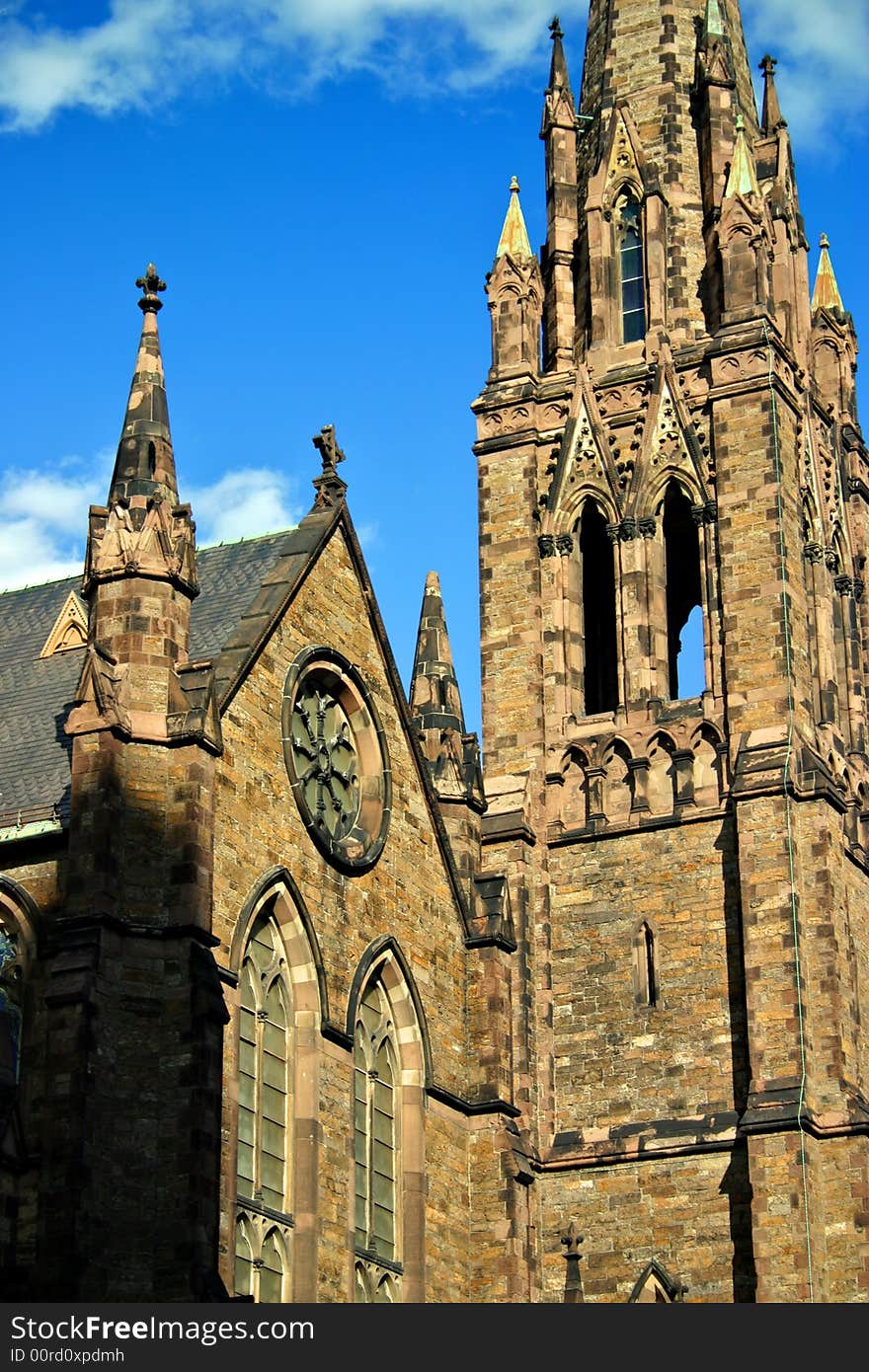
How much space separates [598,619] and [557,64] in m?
10.1

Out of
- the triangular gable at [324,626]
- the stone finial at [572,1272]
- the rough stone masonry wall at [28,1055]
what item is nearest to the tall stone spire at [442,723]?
the triangular gable at [324,626]

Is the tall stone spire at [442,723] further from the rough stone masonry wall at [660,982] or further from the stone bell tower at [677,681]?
the rough stone masonry wall at [660,982]

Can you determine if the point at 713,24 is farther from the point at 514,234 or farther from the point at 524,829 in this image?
the point at 524,829

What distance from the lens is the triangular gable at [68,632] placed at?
37719 millimetres

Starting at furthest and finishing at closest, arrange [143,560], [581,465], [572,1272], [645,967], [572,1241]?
[581,465] < [645,967] < [572,1241] < [572,1272] < [143,560]

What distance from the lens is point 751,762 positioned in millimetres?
42375

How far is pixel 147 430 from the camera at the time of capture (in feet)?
113

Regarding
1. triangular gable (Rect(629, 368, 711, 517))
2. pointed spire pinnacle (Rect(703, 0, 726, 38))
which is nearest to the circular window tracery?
triangular gable (Rect(629, 368, 711, 517))

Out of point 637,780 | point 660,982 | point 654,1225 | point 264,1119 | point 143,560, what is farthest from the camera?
point 637,780

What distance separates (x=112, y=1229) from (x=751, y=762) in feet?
50.7

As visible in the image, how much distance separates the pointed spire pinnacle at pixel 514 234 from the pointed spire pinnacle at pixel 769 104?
443 centimetres

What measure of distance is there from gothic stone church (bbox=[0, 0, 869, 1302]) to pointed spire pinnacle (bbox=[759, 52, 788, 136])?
9cm

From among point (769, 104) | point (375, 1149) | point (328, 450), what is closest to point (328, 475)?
point (328, 450)
